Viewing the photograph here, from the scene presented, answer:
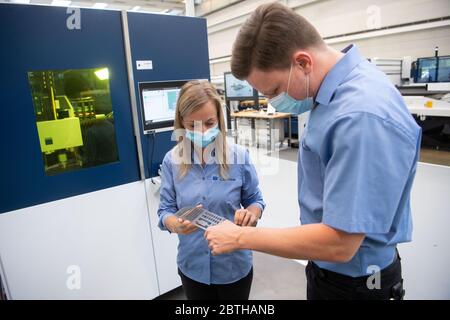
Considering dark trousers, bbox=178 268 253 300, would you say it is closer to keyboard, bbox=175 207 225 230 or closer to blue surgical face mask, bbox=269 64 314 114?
keyboard, bbox=175 207 225 230

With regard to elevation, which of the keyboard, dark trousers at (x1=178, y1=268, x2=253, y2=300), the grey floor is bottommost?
the grey floor

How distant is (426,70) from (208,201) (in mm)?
4220

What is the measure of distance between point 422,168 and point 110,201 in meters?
2.46

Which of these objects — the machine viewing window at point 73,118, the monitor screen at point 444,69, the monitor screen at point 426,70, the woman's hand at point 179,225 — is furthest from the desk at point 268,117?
the woman's hand at point 179,225

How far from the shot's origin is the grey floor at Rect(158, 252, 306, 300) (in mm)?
2158

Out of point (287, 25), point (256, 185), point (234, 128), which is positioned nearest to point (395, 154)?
point (287, 25)

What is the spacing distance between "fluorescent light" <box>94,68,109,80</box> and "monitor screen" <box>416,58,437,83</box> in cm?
413

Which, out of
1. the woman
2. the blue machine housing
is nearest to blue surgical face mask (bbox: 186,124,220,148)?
the woman

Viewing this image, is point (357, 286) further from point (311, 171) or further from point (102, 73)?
point (102, 73)

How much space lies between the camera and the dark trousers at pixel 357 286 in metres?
0.90

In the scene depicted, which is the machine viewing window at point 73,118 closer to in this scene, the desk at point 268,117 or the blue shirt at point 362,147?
the blue shirt at point 362,147

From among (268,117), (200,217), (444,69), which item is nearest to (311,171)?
(200,217)

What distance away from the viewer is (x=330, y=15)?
20.7 ft

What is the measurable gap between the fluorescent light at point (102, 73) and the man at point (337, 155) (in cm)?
118
